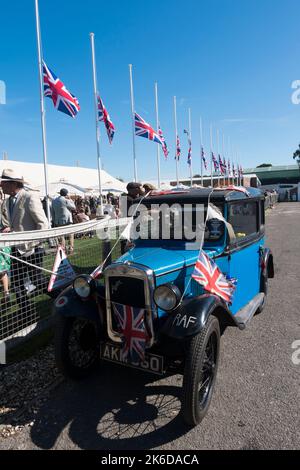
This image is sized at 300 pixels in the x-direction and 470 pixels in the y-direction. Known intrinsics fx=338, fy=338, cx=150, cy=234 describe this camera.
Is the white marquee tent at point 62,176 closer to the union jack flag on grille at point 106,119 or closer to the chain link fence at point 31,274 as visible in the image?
the union jack flag on grille at point 106,119

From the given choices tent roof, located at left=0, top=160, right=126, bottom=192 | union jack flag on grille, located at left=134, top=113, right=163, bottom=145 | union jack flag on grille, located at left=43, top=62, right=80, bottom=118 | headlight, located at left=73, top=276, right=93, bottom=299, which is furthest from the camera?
tent roof, located at left=0, top=160, right=126, bottom=192

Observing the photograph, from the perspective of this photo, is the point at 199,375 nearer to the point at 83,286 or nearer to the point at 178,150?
the point at 83,286

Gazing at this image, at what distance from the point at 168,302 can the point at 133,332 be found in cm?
45

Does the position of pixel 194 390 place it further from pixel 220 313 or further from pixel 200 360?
pixel 220 313

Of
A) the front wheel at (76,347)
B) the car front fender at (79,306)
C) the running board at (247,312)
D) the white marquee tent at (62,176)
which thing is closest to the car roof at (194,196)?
the running board at (247,312)

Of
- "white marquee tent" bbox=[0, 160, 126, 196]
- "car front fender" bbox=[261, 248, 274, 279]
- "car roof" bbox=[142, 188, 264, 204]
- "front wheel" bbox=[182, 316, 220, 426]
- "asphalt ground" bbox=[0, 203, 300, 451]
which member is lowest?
"asphalt ground" bbox=[0, 203, 300, 451]

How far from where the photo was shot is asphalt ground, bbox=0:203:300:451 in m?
2.50

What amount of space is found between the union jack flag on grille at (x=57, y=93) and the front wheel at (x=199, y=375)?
29.2ft

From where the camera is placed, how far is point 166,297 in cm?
286

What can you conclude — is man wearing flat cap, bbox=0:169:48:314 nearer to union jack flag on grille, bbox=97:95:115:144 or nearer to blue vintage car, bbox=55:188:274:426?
blue vintage car, bbox=55:188:274:426

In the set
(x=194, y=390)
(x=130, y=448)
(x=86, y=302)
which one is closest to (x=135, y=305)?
(x=86, y=302)

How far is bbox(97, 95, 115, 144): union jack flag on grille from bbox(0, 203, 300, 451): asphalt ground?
1137 cm

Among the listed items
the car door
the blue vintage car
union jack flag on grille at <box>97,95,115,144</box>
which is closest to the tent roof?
union jack flag on grille at <box>97,95,115,144</box>

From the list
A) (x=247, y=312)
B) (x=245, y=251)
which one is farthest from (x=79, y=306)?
(x=245, y=251)
